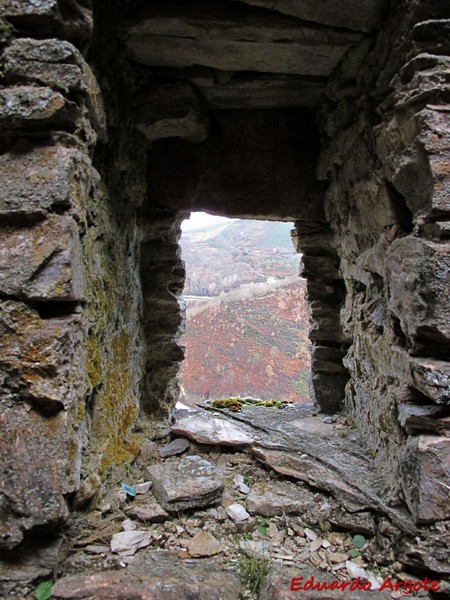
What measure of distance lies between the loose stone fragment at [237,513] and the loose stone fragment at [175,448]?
A: 86 centimetres

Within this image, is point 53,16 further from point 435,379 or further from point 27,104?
point 435,379

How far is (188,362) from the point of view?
9.88 meters

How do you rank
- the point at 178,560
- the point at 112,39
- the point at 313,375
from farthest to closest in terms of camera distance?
the point at 313,375 → the point at 112,39 → the point at 178,560

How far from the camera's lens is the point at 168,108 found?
3.39m

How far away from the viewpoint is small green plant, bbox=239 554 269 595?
7.24ft

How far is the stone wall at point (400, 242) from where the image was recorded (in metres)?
2.31

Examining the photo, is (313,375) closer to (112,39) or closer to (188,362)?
(112,39)

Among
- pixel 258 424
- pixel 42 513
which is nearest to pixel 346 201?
pixel 258 424

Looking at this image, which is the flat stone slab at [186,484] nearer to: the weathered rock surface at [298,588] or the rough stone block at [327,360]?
the weathered rock surface at [298,588]

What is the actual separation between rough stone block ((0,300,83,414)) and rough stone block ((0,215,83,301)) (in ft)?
0.35

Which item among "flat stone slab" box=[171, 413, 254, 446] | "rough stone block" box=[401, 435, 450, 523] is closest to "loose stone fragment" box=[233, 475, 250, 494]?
"flat stone slab" box=[171, 413, 254, 446]

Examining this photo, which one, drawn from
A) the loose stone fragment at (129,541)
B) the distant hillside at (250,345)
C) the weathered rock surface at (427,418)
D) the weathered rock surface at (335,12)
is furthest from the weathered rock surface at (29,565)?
the distant hillside at (250,345)

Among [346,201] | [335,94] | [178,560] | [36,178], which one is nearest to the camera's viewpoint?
[36,178]

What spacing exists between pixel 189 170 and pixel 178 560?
3200 mm
